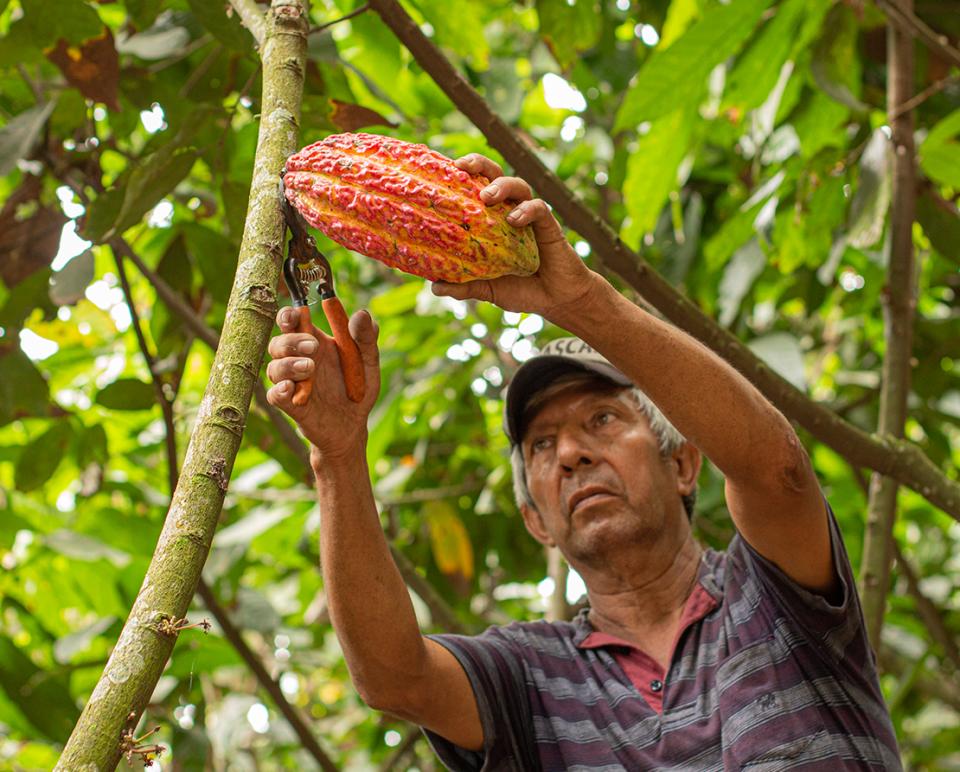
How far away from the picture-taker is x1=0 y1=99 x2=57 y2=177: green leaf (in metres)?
1.67

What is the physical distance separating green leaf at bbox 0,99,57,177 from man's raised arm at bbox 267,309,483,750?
0.75 m

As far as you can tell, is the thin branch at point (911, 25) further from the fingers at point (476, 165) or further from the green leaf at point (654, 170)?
the fingers at point (476, 165)

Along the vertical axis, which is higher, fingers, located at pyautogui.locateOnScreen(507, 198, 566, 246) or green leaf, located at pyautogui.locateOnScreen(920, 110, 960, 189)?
green leaf, located at pyautogui.locateOnScreen(920, 110, 960, 189)

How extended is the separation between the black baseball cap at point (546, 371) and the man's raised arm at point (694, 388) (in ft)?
1.33

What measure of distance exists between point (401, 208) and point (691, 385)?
1.57ft

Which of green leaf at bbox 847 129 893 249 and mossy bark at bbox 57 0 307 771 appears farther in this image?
green leaf at bbox 847 129 893 249

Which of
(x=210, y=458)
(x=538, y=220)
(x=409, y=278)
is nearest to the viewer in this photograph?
(x=210, y=458)

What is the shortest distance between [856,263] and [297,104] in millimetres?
1887

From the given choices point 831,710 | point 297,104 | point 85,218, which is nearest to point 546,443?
point 831,710

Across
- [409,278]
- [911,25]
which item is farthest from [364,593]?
[409,278]

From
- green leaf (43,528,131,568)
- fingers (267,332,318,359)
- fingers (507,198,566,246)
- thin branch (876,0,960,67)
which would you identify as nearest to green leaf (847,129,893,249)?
thin branch (876,0,960,67)

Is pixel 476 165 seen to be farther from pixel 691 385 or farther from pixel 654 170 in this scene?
pixel 654 170

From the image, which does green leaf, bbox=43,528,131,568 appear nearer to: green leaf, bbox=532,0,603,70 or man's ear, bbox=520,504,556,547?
man's ear, bbox=520,504,556,547

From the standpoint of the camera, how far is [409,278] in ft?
9.30
